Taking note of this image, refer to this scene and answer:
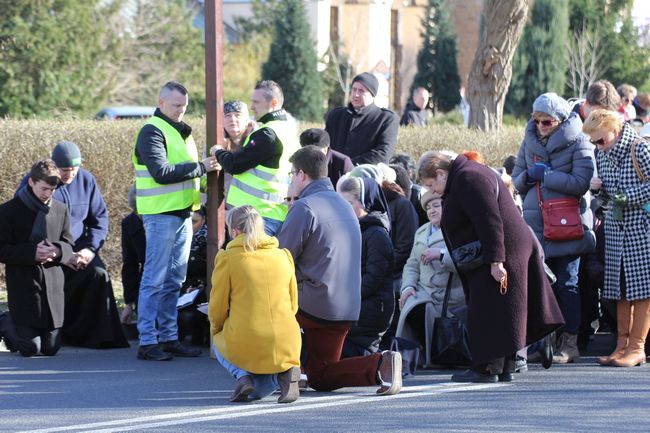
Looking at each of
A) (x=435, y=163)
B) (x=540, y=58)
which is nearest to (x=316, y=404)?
(x=435, y=163)

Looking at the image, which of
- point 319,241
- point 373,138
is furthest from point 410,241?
point 319,241

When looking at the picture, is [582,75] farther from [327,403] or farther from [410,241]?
[327,403]

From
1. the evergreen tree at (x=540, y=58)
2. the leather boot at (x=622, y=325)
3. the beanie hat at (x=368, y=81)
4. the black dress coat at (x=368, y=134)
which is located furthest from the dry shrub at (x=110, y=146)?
the evergreen tree at (x=540, y=58)

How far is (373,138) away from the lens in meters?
12.6

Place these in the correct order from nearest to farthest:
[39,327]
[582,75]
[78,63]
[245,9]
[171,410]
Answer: [171,410], [39,327], [78,63], [582,75], [245,9]

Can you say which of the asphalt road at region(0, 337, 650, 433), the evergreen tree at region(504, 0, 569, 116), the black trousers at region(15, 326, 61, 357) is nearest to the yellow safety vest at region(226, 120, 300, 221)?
the asphalt road at region(0, 337, 650, 433)

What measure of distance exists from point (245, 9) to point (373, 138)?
45.2m

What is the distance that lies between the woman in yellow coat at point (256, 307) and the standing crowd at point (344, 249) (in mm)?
12

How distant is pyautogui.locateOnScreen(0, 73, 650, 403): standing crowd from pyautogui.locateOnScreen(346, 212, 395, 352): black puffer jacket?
0.02 metres

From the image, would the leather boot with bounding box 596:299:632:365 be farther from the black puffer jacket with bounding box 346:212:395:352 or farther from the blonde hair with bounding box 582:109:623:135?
the black puffer jacket with bounding box 346:212:395:352

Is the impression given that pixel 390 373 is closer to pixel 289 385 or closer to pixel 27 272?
pixel 289 385

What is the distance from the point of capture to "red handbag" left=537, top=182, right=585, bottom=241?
10.9 m

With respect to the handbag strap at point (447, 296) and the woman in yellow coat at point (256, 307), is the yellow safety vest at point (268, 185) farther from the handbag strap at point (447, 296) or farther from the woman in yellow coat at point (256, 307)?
the woman in yellow coat at point (256, 307)

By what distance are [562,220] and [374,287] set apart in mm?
1858
